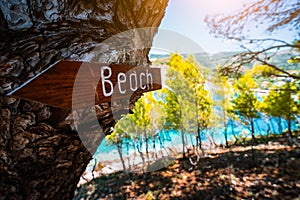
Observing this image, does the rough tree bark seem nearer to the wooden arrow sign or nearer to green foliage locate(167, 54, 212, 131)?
the wooden arrow sign

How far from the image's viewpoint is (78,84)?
45 cm

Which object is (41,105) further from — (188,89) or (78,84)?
(188,89)

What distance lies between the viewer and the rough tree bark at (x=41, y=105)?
1.58 feet

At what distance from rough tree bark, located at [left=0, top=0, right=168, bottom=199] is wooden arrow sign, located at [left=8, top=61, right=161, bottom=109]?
0.10 metres

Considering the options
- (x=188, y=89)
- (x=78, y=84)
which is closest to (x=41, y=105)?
(x=78, y=84)

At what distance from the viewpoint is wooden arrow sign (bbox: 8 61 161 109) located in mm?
381

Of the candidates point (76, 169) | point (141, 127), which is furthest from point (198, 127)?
point (76, 169)

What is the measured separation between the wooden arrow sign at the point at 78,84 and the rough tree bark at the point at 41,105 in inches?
3.9

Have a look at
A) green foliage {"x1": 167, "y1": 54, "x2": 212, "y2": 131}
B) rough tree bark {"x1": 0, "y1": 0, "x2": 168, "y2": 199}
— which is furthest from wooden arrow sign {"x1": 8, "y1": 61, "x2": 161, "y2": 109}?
green foliage {"x1": 167, "y1": 54, "x2": 212, "y2": 131}

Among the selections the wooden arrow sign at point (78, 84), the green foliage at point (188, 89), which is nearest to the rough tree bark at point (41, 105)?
the wooden arrow sign at point (78, 84)

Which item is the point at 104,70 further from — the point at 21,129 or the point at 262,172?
the point at 262,172

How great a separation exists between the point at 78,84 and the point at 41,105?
0.52ft

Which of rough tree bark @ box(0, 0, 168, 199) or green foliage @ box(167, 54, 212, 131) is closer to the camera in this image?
rough tree bark @ box(0, 0, 168, 199)

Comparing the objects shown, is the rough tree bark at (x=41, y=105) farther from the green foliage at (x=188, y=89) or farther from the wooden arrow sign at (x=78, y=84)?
the green foliage at (x=188, y=89)
